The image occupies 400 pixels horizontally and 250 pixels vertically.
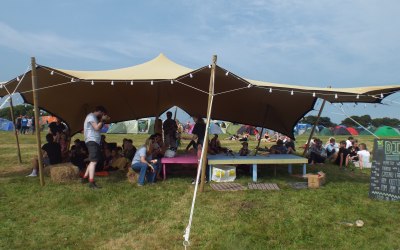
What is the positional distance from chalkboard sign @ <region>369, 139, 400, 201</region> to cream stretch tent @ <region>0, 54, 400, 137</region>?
1417mm

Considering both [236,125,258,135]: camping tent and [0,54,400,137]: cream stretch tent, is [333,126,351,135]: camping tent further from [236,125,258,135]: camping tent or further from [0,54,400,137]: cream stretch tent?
[0,54,400,137]: cream stretch tent

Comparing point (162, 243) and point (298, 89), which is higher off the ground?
point (298, 89)

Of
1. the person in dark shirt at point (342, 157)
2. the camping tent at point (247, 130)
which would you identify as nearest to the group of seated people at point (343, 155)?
the person in dark shirt at point (342, 157)

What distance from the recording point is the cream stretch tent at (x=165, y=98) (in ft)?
29.9

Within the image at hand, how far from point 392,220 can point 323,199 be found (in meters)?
1.27

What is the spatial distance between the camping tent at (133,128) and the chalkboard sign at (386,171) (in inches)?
948

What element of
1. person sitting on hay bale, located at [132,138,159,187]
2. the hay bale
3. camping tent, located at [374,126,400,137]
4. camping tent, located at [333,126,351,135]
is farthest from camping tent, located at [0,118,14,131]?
camping tent, located at [374,126,400,137]

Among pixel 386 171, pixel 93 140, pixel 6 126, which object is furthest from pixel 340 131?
pixel 93 140

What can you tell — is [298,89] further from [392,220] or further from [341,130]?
[341,130]

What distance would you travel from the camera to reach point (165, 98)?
12.9m

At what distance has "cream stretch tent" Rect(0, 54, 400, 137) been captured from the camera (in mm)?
9117

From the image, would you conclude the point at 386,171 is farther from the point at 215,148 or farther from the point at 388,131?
the point at 388,131

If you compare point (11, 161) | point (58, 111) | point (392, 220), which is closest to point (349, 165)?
point (392, 220)

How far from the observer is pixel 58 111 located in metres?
12.1
